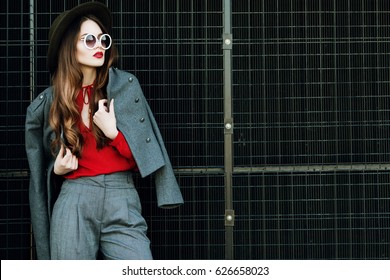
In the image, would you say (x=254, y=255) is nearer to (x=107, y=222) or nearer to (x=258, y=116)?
(x=258, y=116)

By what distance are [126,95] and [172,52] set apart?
1031 millimetres

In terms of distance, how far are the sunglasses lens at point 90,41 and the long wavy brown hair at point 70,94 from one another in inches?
3.1

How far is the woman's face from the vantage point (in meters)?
5.10

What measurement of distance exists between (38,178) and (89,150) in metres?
0.43

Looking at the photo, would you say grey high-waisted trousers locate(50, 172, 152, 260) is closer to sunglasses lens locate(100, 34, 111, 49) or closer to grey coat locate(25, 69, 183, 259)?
grey coat locate(25, 69, 183, 259)

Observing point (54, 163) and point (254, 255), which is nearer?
point (54, 163)

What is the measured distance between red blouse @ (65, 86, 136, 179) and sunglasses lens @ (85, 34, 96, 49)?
51 centimetres

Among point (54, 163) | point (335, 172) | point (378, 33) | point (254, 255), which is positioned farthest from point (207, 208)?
point (378, 33)

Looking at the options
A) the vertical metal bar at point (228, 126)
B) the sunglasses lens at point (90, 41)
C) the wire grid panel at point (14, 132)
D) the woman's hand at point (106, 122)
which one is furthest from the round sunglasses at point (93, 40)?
the vertical metal bar at point (228, 126)

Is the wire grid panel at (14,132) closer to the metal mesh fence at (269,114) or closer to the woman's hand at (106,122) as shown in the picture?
the metal mesh fence at (269,114)

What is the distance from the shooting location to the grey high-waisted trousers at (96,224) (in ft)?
15.9

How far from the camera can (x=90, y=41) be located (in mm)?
5105

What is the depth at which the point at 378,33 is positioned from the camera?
6086mm

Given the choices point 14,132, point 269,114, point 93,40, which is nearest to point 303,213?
point 269,114
